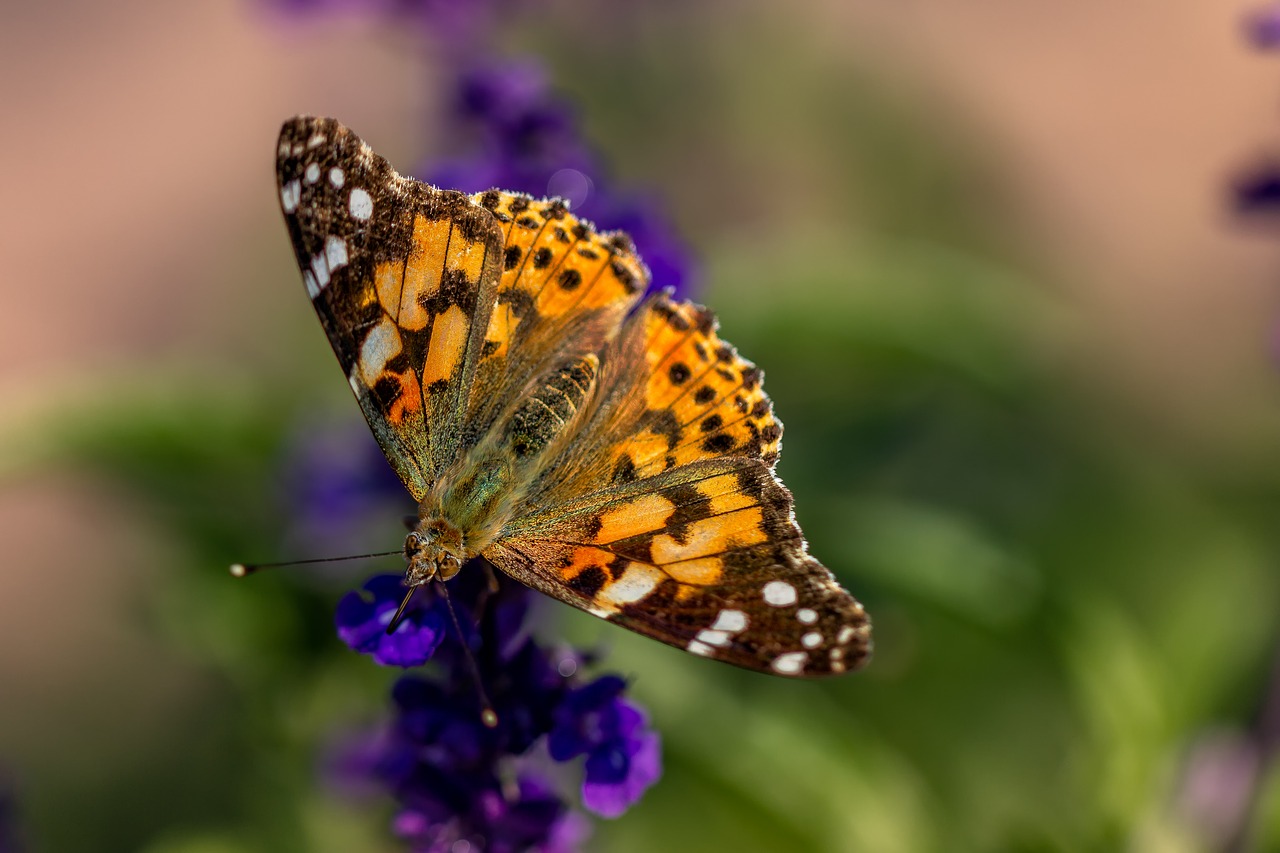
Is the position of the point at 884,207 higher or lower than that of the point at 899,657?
higher

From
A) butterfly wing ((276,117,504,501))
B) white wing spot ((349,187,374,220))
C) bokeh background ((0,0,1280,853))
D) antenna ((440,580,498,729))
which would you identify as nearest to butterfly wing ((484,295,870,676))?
antenna ((440,580,498,729))

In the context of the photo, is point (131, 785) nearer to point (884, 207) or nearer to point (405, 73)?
point (884, 207)

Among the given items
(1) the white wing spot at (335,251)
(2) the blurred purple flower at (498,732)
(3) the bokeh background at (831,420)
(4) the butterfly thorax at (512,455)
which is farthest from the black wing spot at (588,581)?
(3) the bokeh background at (831,420)

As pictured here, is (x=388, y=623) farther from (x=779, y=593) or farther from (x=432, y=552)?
(x=779, y=593)

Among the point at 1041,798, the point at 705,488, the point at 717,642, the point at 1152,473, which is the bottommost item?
the point at 1041,798

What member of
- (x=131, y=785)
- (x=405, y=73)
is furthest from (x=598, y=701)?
(x=405, y=73)

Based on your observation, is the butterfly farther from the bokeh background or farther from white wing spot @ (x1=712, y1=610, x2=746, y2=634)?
the bokeh background
